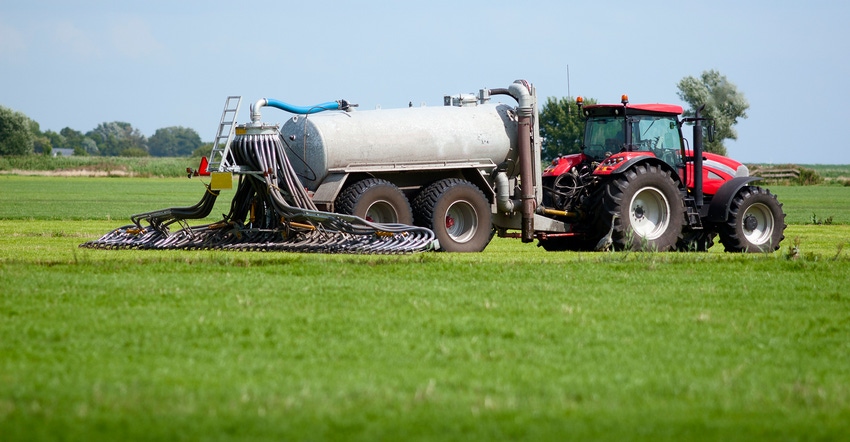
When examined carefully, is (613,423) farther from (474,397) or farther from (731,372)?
(731,372)

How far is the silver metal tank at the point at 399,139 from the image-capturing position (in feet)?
60.5

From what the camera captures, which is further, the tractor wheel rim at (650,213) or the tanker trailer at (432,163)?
the tractor wheel rim at (650,213)

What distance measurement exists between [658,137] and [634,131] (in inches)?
18.6

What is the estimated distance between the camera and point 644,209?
1934 cm

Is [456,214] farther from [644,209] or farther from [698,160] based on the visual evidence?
[698,160]

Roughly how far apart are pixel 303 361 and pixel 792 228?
2144 centimetres

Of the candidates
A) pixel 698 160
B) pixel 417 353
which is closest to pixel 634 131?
pixel 698 160

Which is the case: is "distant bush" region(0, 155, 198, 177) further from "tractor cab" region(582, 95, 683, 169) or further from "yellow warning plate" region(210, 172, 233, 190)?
"yellow warning plate" region(210, 172, 233, 190)

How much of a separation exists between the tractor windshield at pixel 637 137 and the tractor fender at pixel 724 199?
0.90 m

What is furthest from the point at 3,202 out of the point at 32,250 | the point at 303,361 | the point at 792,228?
the point at 303,361

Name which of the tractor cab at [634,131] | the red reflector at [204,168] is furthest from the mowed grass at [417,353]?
the tractor cab at [634,131]

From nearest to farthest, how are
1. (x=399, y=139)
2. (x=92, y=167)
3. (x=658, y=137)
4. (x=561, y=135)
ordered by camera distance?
(x=399, y=139) < (x=658, y=137) < (x=561, y=135) < (x=92, y=167)

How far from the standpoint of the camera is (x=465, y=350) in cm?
803

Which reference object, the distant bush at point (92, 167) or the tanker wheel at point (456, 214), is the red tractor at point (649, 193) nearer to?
the tanker wheel at point (456, 214)
